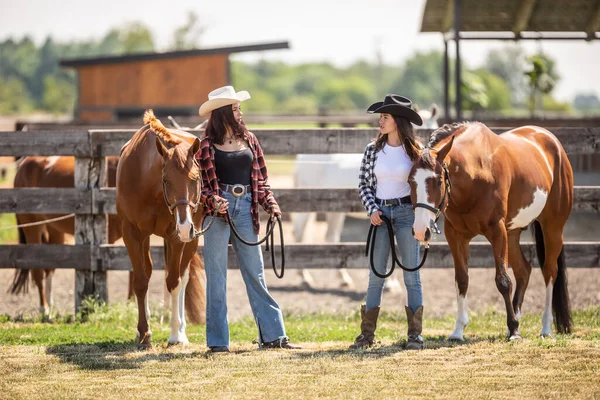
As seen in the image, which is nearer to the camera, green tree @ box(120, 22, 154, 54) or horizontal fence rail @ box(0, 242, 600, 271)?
horizontal fence rail @ box(0, 242, 600, 271)

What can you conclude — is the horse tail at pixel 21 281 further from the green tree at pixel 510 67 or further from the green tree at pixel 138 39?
the green tree at pixel 510 67

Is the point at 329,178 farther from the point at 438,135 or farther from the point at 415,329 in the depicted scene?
the point at 415,329

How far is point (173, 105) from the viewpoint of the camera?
2592cm

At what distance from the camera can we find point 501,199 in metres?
6.47

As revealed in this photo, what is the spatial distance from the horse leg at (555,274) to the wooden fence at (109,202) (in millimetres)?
568

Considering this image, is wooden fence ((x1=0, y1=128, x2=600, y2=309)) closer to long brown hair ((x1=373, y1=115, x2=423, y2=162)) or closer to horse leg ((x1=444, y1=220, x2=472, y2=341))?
horse leg ((x1=444, y1=220, x2=472, y2=341))

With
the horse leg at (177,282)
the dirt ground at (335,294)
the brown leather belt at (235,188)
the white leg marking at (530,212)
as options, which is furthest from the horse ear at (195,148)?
the white leg marking at (530,212)

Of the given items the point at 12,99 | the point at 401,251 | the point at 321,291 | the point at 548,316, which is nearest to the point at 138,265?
the point at 401,251

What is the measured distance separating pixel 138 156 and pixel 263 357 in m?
1.91

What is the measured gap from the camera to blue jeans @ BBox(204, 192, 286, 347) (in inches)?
240

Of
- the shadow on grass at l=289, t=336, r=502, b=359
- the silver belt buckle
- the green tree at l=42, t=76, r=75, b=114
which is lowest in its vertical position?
the shadow on grass at l=289, t=336, r=502, b=359

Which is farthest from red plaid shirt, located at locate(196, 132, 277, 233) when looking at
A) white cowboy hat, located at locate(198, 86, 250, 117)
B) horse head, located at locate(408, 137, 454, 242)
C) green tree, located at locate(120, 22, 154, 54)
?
green tree, located at locate(120, 22, 154, 54)

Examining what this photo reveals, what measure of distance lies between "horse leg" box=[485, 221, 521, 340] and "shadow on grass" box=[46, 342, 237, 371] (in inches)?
81.5

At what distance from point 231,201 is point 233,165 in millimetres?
262
